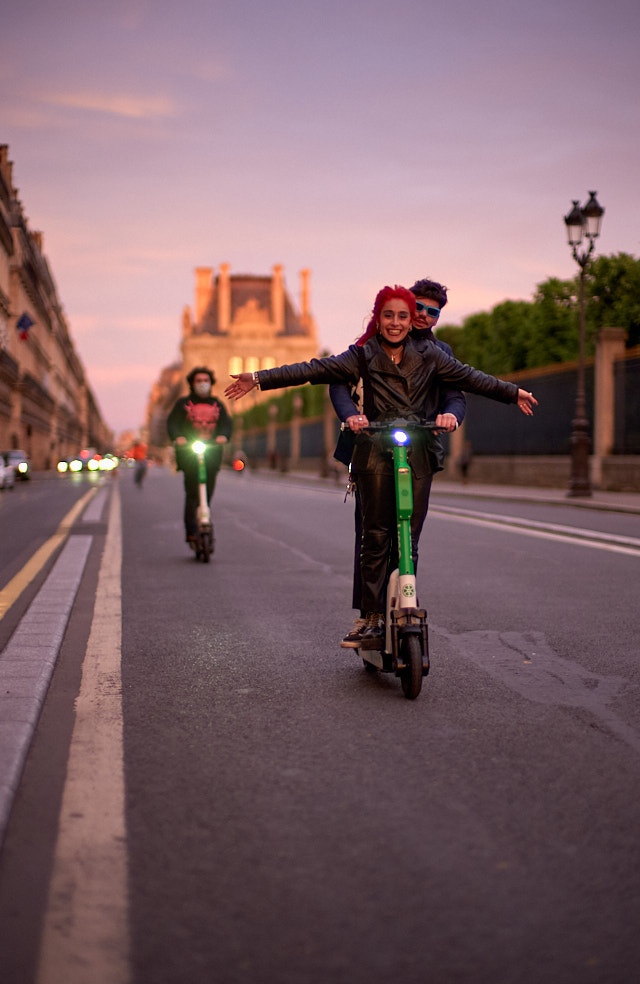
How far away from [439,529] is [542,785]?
38.6 feet

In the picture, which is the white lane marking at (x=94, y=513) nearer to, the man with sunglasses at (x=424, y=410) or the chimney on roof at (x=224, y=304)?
the man with sunglasses at (x=424, y=410)

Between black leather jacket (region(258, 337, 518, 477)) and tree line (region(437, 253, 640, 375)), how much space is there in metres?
23.6

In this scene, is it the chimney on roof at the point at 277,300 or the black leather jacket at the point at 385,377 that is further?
the chimney on roof at the point at 277,300

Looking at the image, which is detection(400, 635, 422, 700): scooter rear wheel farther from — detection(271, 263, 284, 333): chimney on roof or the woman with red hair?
detection(271, 263, 284, 333): chimney on roof

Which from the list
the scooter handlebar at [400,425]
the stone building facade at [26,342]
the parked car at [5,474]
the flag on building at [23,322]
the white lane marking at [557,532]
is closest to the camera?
the scooter handlebar at [400,425]

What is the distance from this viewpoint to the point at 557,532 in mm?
14195

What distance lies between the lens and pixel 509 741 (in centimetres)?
398

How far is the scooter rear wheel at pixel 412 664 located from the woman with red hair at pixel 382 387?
0.35 m

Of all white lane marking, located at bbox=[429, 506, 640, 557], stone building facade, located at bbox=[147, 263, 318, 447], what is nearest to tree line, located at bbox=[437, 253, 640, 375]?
white lane marking, located at bbox=[429, 506, 640, 557]

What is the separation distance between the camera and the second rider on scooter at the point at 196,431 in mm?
10531

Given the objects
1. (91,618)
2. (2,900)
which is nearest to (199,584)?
(91,618)

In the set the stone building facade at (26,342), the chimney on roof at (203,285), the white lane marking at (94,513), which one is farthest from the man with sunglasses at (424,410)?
the chimney on roof at (203,285)

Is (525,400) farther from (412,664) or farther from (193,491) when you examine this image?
(193,491)

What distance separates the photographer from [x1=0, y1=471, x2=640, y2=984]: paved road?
7.68 feet
